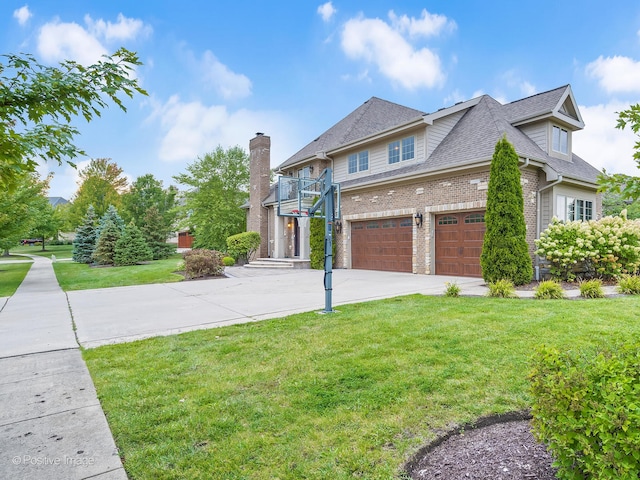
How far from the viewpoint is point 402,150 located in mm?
14578

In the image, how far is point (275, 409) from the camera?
9.29 ft

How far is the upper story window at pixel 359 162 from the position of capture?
1614 centimetres

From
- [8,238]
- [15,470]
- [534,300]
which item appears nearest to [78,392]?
[15,470]

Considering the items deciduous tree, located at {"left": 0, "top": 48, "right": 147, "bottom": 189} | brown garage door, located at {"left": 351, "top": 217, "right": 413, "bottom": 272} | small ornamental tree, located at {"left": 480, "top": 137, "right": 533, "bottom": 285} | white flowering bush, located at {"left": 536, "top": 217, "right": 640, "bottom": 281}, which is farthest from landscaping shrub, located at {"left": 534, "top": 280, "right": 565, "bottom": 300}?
deciduous tree, located at {"left": 0, "top": 48, "right": 147, "bottom": 189}

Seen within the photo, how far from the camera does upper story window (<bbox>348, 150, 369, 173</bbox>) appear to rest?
1614 cm

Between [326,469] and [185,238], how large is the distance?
159 ft

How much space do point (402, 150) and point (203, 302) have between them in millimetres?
10218

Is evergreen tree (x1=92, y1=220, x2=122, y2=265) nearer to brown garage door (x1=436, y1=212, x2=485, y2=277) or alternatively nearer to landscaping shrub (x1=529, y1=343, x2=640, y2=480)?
brown garage door (x1=436, y1=212, x2=485, y2=277)

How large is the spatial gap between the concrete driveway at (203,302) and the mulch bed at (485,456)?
14.2 feet

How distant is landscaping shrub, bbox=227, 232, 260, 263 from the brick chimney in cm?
34

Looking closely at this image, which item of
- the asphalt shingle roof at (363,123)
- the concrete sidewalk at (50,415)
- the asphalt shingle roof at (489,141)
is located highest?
the asphalt shingle roof at (363,123)

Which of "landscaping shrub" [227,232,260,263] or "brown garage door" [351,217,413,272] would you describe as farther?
"landscaping shrub" [227,232,260,263]

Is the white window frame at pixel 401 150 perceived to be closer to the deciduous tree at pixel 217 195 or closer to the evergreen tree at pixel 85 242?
the deciduous tree at pixel 217 195

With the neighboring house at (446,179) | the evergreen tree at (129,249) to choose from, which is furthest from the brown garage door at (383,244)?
the evergreen tree at (129,249)
